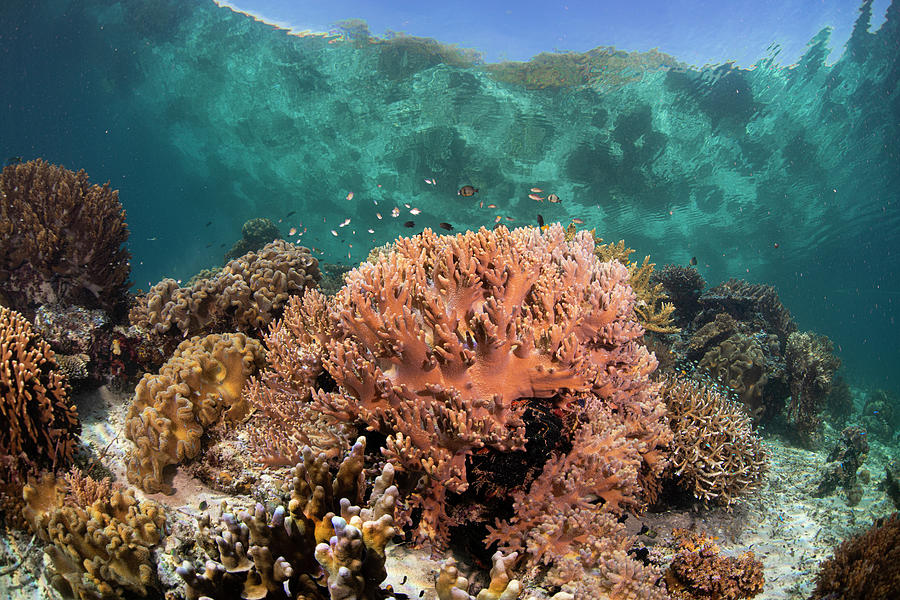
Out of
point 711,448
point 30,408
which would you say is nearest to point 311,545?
point 30,408

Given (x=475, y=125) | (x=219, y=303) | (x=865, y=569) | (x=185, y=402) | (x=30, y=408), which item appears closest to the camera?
(x=865, y=569)

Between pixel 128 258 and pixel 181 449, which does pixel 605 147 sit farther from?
pixel 181 449

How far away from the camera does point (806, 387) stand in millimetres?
10250

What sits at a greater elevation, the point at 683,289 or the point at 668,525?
the point at 683,289

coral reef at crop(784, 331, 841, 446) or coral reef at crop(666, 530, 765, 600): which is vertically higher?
coral reef at crop(784, 331, 841, 446)

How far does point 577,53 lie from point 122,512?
2256cm

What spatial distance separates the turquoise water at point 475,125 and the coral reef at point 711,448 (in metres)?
15.1

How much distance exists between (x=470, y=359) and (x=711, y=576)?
308cm

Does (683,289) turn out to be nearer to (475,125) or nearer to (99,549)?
(99,549)

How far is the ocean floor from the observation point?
108 inches

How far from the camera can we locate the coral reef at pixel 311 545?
185cm

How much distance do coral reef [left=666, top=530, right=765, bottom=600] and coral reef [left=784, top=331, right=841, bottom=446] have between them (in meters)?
8.79

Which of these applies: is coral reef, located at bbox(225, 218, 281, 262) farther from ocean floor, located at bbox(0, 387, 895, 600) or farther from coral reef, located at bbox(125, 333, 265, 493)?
coral reef, located at bbox(125, 333, 265, 493)

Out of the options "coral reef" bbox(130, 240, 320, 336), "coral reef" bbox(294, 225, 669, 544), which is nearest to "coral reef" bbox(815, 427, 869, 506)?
"coral reef" bbox(294, 225, 669, 544)
